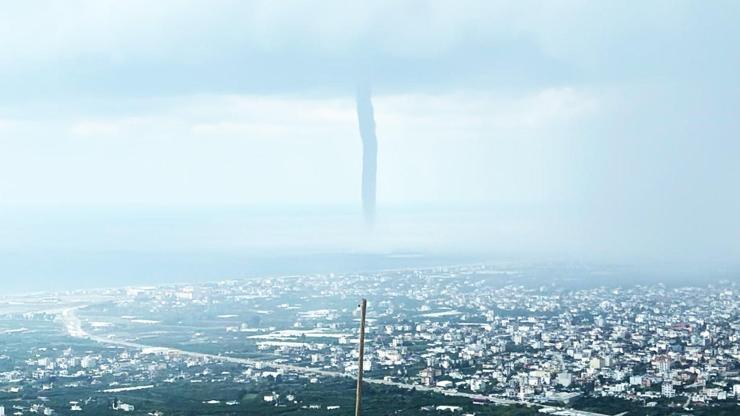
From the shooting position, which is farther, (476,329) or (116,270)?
(116,270)

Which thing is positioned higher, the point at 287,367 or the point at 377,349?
the point at 377,349

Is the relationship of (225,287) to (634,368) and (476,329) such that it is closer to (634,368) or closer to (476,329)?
(476,329)

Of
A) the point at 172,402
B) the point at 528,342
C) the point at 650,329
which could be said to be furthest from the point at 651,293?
the point at 172,402

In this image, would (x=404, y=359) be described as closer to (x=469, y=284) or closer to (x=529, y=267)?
(x=469, y=284)

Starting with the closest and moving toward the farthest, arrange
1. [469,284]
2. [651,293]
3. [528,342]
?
1. [528,342]
2. [651,293]
3. [469,284]

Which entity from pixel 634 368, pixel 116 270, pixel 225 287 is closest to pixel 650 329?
pixel 634 368

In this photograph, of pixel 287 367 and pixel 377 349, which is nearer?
pixel 287 367

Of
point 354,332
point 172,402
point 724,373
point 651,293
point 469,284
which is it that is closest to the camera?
point 172,402
